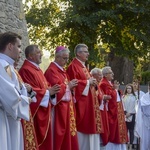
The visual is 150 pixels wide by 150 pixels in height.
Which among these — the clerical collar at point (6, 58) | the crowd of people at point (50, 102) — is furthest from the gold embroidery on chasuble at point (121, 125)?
the clerical collar at point (6, 58)

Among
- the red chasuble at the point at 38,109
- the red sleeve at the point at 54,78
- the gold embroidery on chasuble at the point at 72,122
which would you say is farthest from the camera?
the gold embroidery on chasuble at the point at 72,122

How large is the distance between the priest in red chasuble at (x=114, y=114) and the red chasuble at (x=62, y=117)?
2.78 m

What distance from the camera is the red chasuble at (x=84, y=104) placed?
8.59m

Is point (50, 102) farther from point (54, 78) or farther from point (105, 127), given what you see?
point (105, 127)

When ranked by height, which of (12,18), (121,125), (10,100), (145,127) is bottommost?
(145,127)

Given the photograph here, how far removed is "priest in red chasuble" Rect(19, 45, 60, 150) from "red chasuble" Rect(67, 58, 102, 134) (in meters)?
1.34

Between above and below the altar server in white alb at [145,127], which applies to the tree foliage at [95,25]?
above

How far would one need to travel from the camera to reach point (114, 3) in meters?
17.4

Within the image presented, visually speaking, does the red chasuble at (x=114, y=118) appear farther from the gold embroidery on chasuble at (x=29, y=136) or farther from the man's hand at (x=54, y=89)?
the gold embroidery on chasuble at (x=29, y=136)

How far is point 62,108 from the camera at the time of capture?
7711 mm

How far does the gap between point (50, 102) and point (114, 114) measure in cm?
375

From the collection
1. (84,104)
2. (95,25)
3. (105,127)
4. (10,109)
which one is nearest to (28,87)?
(10,109)

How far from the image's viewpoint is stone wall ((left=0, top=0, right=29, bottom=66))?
9.14 metres

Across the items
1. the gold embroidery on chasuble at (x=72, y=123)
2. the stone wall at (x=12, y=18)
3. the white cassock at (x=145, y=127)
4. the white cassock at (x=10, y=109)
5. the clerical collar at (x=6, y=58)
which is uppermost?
the stone wall at (x=12, y=18)
